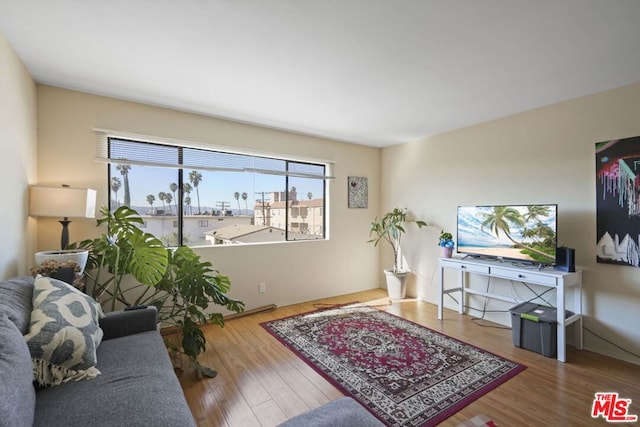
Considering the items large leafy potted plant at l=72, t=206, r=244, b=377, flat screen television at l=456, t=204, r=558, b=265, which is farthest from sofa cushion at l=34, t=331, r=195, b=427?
flat screen television at l=456, t=204, r=558, b=265

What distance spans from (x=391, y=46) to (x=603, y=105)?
2165 mm

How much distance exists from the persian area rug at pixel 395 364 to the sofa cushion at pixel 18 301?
1.82 meters

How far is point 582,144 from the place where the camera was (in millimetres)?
2752

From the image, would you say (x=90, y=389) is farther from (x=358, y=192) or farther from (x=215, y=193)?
(x=358, y=192)

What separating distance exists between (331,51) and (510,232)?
8.12 ft

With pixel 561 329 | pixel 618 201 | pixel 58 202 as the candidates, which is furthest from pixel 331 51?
pixel 561 329

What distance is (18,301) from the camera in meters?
1.44

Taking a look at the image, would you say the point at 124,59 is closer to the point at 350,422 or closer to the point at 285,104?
the point at 285,104

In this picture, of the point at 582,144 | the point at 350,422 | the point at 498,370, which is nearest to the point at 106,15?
the point at 350,422

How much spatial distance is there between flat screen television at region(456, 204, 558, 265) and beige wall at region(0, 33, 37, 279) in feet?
13.1

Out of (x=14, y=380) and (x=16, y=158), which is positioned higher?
(x=16, y=158)

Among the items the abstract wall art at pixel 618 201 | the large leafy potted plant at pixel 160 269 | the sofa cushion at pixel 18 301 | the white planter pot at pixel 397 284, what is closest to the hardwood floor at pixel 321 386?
the large leafy potted plant at pixel 160 269

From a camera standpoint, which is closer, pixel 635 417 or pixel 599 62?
pixel 635 417

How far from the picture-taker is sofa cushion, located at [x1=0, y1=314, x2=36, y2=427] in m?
0.89
